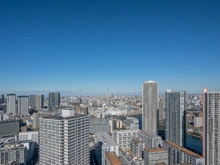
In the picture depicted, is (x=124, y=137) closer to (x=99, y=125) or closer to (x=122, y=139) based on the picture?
(x=122, y=139)

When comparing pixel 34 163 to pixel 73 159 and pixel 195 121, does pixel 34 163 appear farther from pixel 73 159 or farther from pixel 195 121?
pixel 195 121

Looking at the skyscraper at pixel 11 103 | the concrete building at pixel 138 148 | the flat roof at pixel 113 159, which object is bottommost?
the concrete building at pixel 138 148

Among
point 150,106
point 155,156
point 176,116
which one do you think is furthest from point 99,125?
point 155,156

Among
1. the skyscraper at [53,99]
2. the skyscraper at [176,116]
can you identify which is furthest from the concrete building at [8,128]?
the skyscraper at [53,99]

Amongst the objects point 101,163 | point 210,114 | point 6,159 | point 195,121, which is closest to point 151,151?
point 101,163

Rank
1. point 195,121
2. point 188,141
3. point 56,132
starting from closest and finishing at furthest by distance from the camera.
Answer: point 56,132 < point 188,141 < point 195,121

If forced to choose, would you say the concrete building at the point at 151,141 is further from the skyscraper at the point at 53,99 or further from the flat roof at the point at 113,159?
the skyscraper at the point at 53,99
